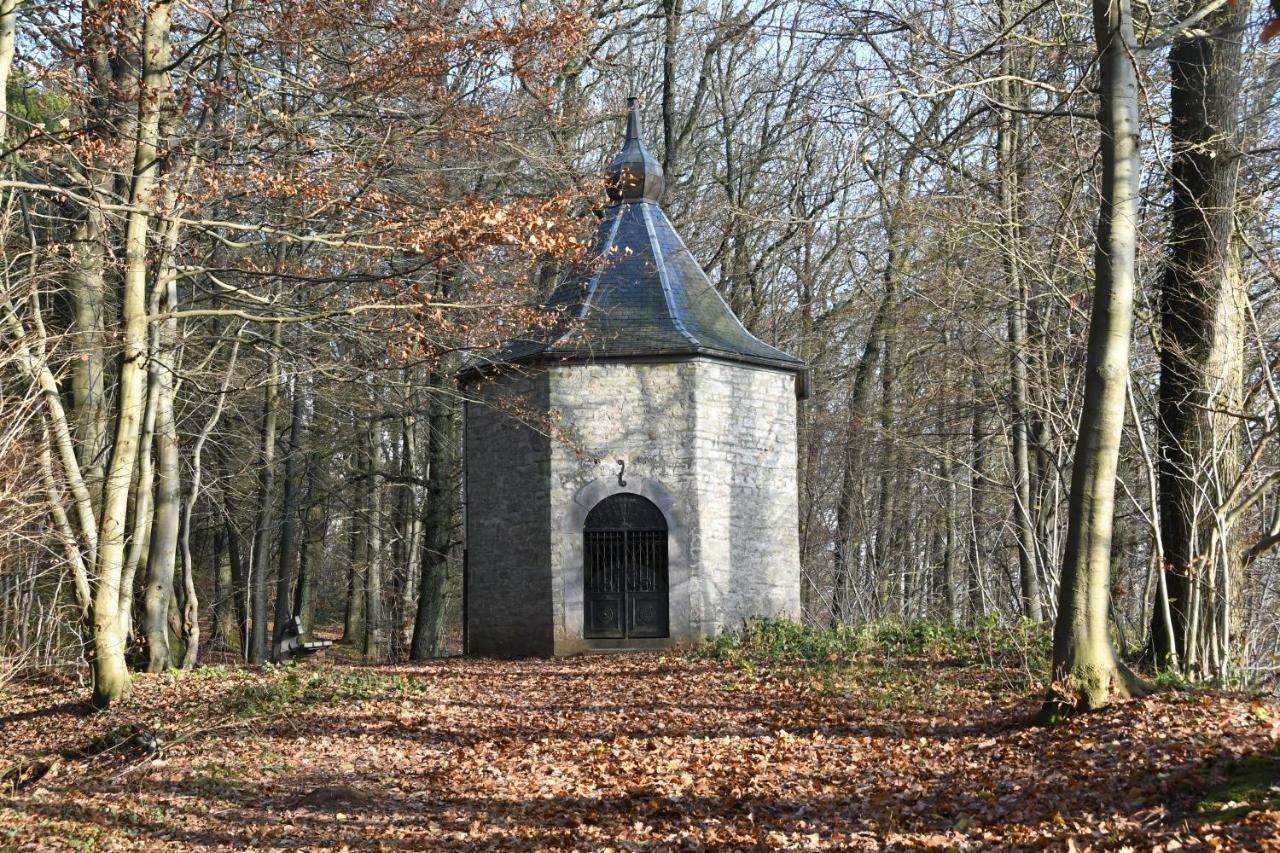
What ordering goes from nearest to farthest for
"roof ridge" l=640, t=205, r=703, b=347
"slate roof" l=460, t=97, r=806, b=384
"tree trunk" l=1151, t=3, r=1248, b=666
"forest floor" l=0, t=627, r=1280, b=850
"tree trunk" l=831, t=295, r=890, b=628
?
"forest floor" l=0, t=627, r=1280, b=850
"tree trunk" l=1151, t=3, r=1248, b=666
"slate roof" l=460, t=97, r=806, b=384
"roof ridge" l=640, t=205, r=703, b=347
"tree trunk" l=831, t=295, r=890, b=628

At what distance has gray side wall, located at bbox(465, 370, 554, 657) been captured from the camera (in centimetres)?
1616

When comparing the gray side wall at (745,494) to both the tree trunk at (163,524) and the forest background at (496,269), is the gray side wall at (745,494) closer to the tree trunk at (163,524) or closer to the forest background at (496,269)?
the forest background at (496,269)

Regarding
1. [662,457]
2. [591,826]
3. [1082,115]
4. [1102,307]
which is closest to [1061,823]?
[591,826]

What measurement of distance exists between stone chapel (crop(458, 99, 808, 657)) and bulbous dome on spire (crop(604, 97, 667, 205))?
2295 millimetres

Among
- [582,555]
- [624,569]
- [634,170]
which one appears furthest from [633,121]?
[624,569]

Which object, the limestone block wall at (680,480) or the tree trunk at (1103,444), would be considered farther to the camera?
the limestone block wall at (680,480)

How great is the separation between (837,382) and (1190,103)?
16.9 meters

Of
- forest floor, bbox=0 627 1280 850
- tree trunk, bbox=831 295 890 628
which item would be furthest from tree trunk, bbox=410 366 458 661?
forest floor, bbox=0 627 1280 850

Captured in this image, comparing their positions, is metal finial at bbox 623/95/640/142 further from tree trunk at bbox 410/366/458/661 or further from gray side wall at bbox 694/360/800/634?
tree trunk at bbox 410/366/458/661

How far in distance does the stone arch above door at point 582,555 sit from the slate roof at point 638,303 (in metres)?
1.77

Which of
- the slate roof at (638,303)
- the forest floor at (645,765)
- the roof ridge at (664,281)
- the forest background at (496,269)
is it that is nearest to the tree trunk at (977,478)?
the forest background at (496,269)

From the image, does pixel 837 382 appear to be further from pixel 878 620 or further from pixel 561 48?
pixel 561 48

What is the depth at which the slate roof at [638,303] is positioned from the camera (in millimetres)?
16094

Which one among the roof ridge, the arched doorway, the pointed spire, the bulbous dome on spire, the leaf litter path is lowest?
the leaf litter path
